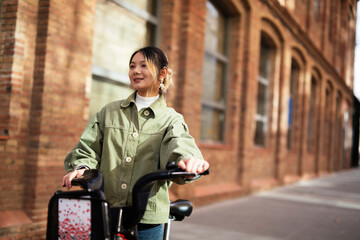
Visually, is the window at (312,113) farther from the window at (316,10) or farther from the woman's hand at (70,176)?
the woman's hand at (70,176)

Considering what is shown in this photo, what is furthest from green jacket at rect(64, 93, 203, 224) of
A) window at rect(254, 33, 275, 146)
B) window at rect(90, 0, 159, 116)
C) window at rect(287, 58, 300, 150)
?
window at rect(287, 58, 300, 150)

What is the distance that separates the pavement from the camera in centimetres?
575

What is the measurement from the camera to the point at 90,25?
5.17 meters

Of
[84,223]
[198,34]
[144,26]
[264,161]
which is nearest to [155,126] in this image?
[84,223]

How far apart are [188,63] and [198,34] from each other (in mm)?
727

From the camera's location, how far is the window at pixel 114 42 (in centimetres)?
586

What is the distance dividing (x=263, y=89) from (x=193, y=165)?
11.3m

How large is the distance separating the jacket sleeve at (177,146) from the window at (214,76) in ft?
23.0

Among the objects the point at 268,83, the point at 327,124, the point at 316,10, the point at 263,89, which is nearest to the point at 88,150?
the point at 263,89

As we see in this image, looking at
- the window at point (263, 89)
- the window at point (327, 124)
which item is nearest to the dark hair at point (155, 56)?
the window at point (263, 89)

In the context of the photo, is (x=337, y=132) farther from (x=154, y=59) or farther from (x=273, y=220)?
(x=154, y=59)

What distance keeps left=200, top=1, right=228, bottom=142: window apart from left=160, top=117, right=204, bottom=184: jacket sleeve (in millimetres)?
7002

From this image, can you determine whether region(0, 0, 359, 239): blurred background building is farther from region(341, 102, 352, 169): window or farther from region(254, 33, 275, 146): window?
region(341, 102, 352, 169): window

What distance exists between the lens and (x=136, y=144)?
1865 mm
